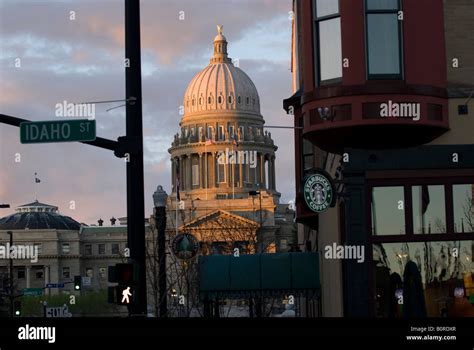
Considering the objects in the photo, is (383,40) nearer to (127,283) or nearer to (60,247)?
(127,283)

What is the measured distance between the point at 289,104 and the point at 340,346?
22642 mm

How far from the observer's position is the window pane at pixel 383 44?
799 inches

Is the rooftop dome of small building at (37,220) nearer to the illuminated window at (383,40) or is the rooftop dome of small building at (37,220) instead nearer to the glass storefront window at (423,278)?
the glass storefront window at (423,278)

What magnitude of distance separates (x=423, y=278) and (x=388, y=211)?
1423 millimetres

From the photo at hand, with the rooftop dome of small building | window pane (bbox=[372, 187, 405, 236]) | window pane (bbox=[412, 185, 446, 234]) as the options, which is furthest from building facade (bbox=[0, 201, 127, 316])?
window pane (bbox=[412, 185, 446, 234])

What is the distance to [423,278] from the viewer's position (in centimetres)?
2033

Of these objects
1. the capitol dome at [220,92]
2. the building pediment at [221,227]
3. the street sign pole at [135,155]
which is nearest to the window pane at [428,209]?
the street sign pole at [135,155]

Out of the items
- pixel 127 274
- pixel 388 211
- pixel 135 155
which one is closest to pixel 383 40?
pixel 388 211

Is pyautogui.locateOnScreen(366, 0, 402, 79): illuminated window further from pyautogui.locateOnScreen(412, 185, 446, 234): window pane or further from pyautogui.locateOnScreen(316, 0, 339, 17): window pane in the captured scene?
pyautogui.locateOnScreen(412, 185, 446, 234): window pane

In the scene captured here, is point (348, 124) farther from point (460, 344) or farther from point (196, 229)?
point (196, 229)

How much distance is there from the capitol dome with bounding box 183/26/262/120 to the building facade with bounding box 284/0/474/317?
16878cm

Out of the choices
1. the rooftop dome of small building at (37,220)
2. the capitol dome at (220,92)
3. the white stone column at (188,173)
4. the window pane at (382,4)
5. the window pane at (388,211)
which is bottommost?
the window pane at (388,211)

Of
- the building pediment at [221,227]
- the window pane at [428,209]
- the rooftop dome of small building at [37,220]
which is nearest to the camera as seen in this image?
the window pane at [428,209]

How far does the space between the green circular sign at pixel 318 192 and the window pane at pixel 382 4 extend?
3382mm
